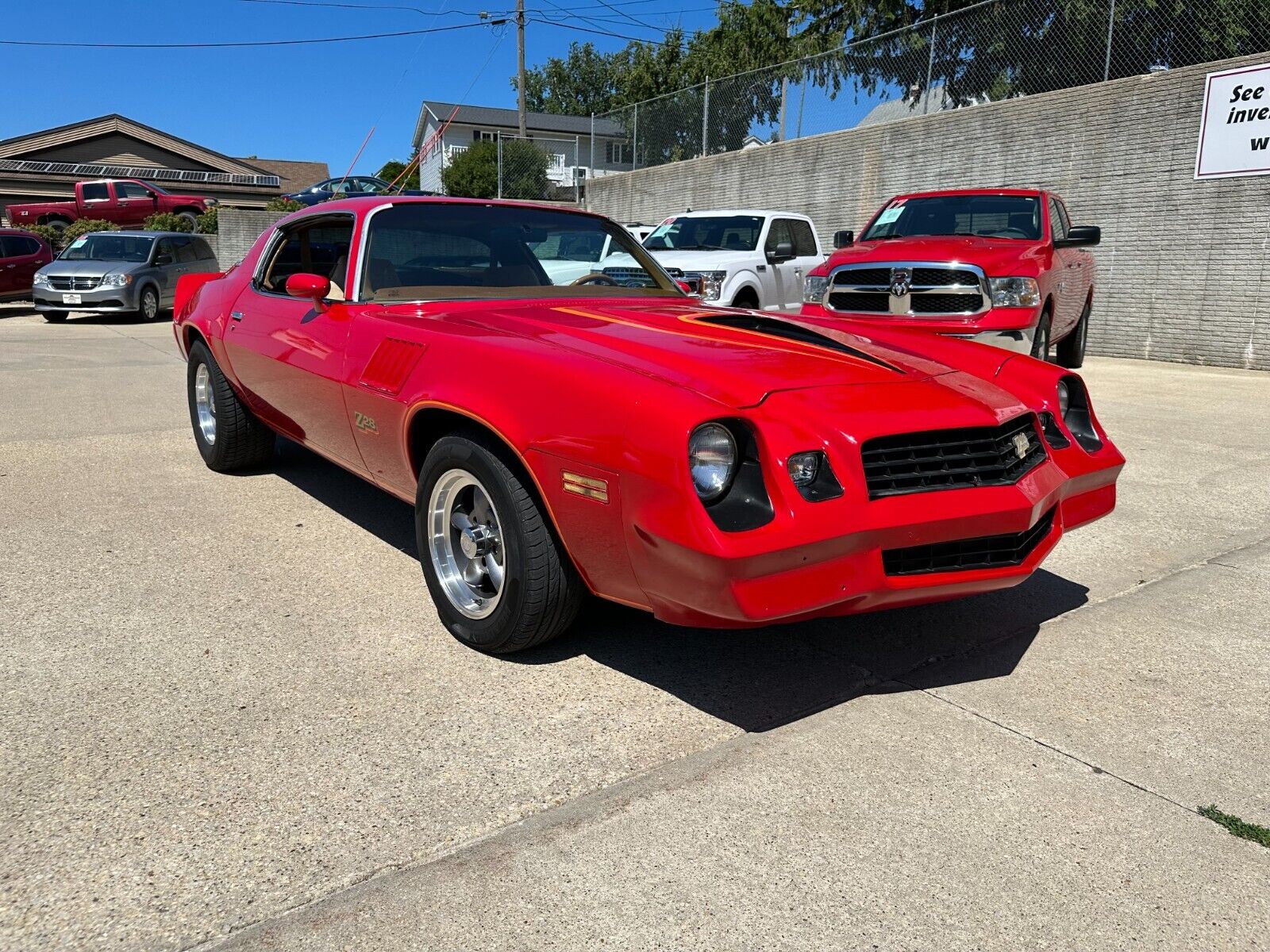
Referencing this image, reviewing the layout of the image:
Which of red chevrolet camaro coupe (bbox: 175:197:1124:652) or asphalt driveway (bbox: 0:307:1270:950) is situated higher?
red chevrolet camaro coupe (bbox: 175:197:1124:652)

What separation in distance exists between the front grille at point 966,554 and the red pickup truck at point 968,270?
3.79 metres

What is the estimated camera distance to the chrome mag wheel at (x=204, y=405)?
17.9ft

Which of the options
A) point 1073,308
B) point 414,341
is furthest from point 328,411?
point 1073,308

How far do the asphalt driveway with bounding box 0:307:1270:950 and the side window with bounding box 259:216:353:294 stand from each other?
134 centimetres

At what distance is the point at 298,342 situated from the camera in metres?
4.09

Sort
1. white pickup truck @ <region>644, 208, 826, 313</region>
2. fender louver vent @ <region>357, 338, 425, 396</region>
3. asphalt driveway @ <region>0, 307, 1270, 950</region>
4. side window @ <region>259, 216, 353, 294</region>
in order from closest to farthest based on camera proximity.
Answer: asphalt driveway @ <region>0, 307, 1270, 950</region>
fender louver vent @ <region>357, 338, 425, 396</region>
side window @ <region>259, 216, 353, 294</region>
white pickup truck @ <region>644, 208, 826, 313</region>

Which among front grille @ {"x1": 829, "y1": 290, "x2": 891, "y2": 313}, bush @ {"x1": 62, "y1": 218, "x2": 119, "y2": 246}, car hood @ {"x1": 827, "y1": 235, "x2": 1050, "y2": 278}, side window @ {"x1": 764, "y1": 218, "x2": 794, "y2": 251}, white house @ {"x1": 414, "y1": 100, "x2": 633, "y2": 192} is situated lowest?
front grille @ {"x1": 829, "y1": 290, "x2": 891, "y2": 313}

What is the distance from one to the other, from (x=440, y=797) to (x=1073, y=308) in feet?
28.0

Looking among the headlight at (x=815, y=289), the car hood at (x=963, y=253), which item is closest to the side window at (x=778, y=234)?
the headlight at (x=815, y=289)

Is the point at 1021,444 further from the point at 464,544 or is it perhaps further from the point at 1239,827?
the point at 464,544

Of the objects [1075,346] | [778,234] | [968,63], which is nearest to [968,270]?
[1075,346]

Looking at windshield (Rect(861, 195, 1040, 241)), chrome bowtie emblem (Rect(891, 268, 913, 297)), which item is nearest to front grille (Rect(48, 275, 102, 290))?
windshield (Rect(861, 195, 1040, 241))

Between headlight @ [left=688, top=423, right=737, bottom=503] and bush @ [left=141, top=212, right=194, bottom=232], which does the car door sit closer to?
headlight @ [left=688, top=423, right=737, bottom=503]

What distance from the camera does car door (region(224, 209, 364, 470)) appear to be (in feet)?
12.6
